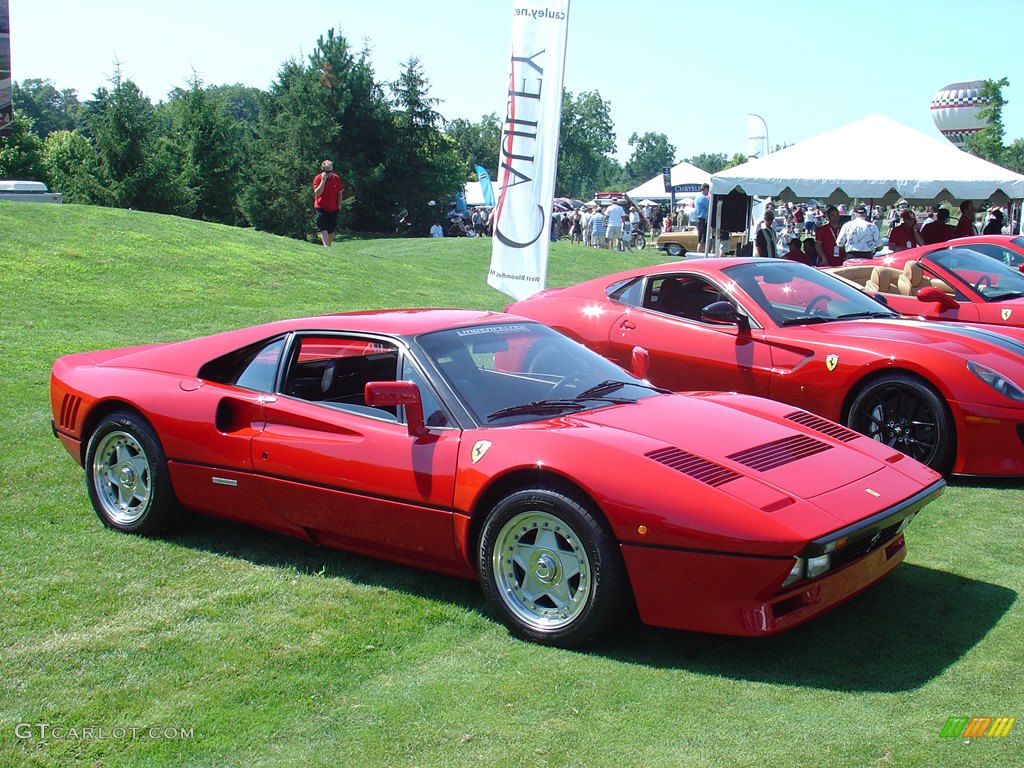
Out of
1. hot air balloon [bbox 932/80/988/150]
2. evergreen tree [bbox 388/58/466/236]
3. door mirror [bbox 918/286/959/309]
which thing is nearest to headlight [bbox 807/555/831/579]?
door mirror [bbox 918/286/959/309]

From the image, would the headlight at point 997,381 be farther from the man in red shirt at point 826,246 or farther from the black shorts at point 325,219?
the black shorts at point 325,219

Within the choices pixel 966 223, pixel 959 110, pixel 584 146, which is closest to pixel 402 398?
pixel 966 223

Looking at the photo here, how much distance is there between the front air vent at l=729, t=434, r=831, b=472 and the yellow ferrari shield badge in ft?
3.18

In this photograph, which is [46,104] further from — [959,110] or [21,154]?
[959,110]

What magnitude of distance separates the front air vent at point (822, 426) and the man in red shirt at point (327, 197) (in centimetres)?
1343

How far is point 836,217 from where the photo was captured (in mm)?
17422

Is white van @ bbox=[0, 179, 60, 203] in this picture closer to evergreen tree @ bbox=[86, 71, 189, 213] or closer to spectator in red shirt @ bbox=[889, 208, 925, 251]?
evergreen tree @ bbox=[86, 71, 189, 213]

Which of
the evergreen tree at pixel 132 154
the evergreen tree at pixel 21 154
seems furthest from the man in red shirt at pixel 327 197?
the evergreen tree at pixel 21 154

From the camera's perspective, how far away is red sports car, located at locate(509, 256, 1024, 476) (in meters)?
6.15

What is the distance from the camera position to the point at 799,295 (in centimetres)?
747

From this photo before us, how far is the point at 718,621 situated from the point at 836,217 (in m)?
15.0

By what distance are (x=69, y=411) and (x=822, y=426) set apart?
154 inches

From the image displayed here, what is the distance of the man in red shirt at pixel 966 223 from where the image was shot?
16.4m

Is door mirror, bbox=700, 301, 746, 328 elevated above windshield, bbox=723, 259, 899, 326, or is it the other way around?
windshield, bbox=723, 259, 899, 326
